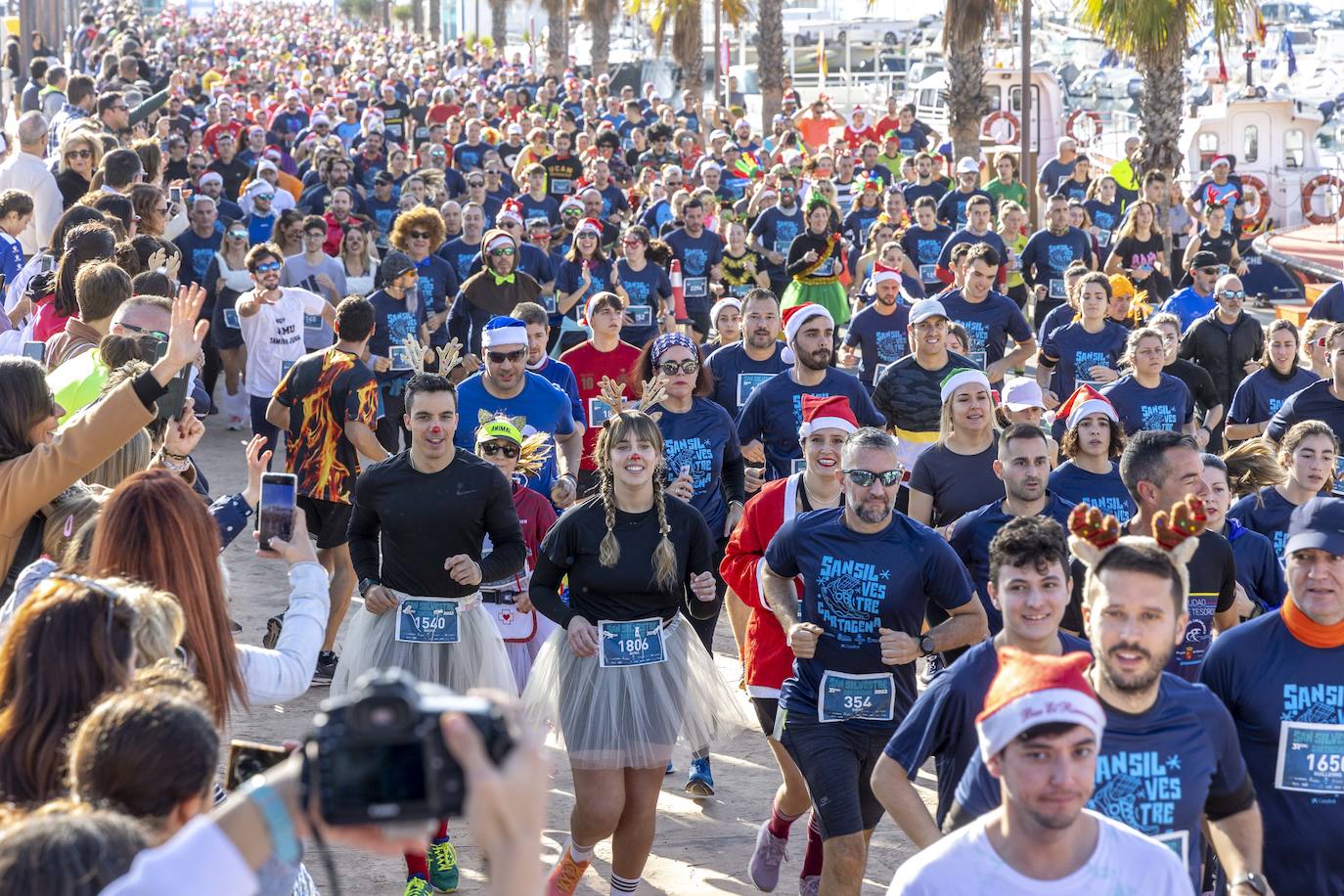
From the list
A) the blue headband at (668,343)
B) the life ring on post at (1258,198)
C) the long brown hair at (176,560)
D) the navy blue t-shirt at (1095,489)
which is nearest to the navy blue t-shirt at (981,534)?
the navy blue t-shirt at (1095,489)

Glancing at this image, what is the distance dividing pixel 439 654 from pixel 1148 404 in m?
4.53

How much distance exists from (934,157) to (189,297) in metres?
16.1

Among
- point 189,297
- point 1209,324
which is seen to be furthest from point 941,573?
point 1209,324

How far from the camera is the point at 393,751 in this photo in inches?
86.4

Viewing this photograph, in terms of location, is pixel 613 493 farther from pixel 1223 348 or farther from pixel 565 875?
pixel 1223 348

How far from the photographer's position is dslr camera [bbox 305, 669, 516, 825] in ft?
7.14

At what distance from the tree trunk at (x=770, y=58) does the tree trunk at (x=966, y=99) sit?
9043mm

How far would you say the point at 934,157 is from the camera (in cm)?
2078

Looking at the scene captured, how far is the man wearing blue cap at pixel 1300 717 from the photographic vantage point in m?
4.77

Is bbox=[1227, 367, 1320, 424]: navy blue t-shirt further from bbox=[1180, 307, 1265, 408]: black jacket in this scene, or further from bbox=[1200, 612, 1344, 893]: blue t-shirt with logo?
bbox=[1200, 612, 1344, 893]: blue t-shirt with logo

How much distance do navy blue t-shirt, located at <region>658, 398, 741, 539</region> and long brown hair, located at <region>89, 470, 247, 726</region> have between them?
406 centimetres

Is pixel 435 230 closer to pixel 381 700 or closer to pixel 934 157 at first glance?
pixel 934 157

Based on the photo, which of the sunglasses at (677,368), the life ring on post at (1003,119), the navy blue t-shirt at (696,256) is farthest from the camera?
the life ring on post at (1003,119)

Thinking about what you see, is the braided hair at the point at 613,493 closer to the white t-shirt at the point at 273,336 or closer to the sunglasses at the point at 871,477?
the sunglasses at the point at 871,477
